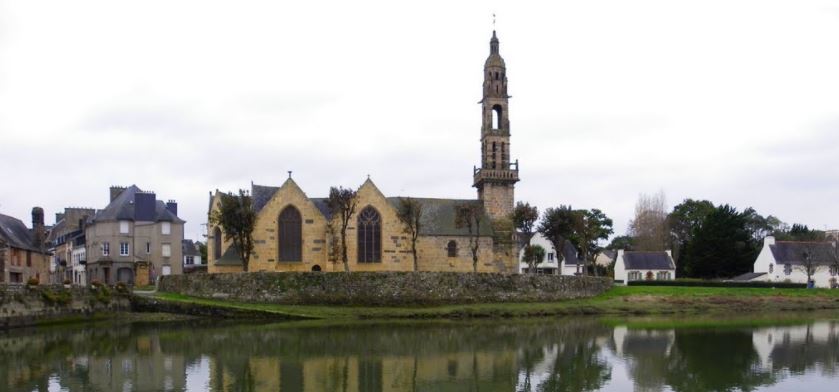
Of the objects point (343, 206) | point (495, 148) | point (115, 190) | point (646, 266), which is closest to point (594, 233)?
point (646, 266)

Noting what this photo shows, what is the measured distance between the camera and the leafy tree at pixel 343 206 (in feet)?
169

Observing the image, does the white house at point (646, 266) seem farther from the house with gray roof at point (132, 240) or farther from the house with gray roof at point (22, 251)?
the house with gray roof at point (22, 251)

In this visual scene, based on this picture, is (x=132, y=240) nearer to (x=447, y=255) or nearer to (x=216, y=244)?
(x=216, y=244)

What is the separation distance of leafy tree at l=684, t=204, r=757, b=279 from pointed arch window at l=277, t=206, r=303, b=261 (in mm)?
37663

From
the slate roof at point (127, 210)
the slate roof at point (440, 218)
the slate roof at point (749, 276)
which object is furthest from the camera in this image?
the slate roof at point (749, 276)

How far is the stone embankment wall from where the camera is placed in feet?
119

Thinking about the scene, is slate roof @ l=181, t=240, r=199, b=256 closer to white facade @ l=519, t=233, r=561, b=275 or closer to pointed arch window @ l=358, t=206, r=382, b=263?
white facade @ l=519, t=233, r=561, b=275

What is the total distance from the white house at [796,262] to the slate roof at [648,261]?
8989 mm

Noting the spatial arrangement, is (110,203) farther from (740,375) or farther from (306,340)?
(740,375)

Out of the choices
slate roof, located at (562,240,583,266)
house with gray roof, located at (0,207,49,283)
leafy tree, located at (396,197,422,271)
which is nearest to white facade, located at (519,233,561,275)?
slate roof, located at (562,240,583,266)

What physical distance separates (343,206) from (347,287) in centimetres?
720

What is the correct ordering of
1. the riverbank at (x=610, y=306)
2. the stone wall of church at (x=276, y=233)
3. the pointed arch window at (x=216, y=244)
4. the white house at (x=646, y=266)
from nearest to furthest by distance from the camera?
the riverbank at (x=610, y=306) → the stone wall of church at (x=276, y=233) → the pointed arch window at (x=216, y=244) → the white house at (x=646, y=266)

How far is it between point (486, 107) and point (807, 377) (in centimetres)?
4130

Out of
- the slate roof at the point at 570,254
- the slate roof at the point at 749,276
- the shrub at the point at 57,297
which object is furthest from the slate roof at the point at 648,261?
the shrub at the point at 57,297
